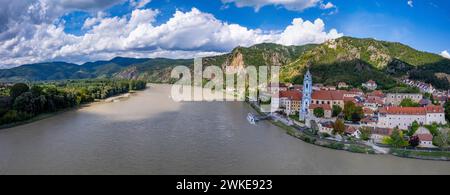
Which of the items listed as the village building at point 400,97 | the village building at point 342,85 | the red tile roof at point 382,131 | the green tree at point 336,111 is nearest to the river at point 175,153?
the red tile roof at point 382,131

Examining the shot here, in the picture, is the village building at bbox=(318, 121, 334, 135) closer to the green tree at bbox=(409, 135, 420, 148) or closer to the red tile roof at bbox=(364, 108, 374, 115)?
the green tree at bbox=(409, 135, 420, 148)

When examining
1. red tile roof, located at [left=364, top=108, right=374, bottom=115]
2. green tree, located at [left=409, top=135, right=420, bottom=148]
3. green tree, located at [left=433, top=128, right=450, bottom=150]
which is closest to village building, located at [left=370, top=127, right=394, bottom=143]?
green tree, located at [left=409, top=135, right=420, bottom=148]

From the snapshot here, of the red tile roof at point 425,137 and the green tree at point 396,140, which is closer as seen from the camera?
the green tree at point 396,140

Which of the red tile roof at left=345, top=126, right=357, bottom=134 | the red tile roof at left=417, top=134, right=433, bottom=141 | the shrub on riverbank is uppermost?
the red tile roof at left=345, top=126, right=357, bottom=134

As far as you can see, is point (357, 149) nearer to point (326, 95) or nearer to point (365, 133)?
point (365, 133)

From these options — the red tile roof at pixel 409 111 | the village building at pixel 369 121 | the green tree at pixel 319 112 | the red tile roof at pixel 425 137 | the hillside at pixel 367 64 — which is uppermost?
the hillside at pixel 367 64

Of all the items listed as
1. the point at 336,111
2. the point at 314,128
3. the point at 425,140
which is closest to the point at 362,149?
the point at 425,140

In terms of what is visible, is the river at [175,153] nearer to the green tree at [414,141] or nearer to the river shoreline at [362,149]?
the river shoreline at [362,149]
